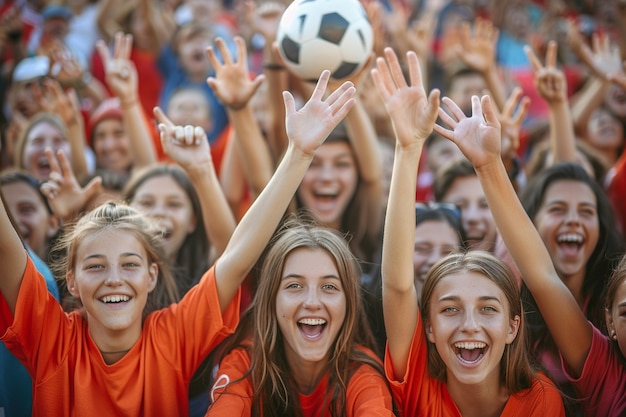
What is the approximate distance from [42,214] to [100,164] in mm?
1429

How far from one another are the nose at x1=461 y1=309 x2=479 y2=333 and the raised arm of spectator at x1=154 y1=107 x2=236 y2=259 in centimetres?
125

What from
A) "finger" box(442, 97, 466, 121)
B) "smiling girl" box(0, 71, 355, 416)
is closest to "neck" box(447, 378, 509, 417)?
"smiling girl" box(0, 71, 355, 416)

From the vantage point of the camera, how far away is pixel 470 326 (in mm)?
2906

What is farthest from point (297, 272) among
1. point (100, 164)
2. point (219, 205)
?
point (100, 164)

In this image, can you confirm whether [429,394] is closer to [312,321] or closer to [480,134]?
[312,321]

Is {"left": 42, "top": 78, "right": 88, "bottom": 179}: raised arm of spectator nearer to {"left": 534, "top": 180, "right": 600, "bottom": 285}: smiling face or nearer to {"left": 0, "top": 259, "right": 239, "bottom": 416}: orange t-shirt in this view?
{"left": 0, "top": 259, "right": 239, "bottom": 416}: orange t-shirt

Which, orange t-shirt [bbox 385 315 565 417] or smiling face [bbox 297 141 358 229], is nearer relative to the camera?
orange t-shirt [bbox 385 315 565 417]

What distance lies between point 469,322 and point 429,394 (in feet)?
1.29

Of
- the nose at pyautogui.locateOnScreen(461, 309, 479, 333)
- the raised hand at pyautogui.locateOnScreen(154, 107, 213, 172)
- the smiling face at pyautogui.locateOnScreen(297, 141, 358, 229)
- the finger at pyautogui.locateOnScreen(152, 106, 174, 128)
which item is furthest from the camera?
the smiling face at pyautogui.locateOnScreen(297, 141, 358, 229)

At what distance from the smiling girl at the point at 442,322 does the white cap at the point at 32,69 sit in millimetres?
3979

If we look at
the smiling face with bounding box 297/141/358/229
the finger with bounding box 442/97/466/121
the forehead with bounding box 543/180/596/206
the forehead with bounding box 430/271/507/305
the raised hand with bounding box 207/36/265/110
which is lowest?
the forehead with bounding box 430/271/507/305

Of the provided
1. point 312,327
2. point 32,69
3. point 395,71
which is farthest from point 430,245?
point 32,69

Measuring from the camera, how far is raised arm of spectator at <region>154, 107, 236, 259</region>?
346 centimetres

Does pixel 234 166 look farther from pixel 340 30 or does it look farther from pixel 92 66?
pixel 92 66
